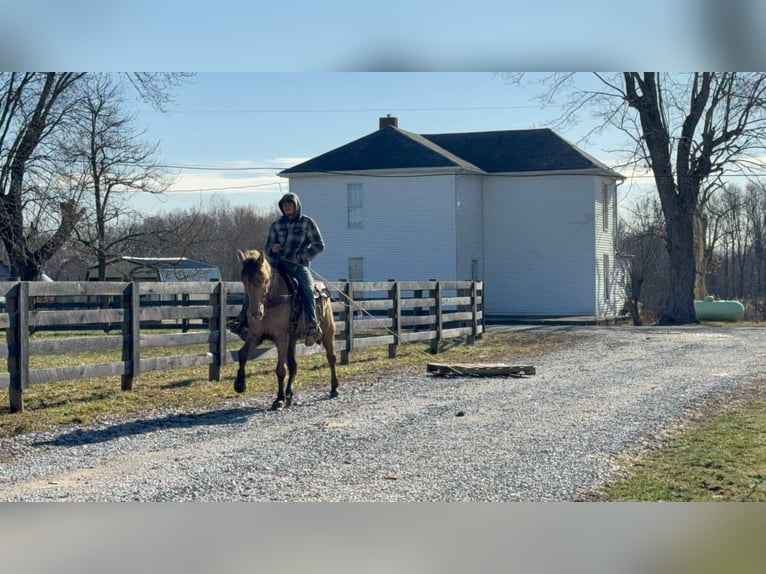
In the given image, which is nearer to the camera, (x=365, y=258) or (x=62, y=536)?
(x=62, y=536)

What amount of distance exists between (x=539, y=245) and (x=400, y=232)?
4906 mm

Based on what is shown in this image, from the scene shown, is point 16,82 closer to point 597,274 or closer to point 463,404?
point 463,404

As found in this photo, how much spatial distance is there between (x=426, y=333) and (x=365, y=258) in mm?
15347

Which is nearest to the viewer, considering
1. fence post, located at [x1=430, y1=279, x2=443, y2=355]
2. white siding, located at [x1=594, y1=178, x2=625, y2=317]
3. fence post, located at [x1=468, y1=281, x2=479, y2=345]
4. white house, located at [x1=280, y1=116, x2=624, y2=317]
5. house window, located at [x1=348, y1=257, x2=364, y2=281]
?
fence post, located at [x1=430, y1=279, x2=443, y2=355]

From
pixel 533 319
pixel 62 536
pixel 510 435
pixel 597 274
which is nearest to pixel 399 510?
pixel 62 536

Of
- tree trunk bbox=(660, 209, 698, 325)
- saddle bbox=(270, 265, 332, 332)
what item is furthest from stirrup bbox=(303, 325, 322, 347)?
tree trunk bbox=(660, 209, 698, 325)

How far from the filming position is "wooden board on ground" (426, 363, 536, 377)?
46.0 feet

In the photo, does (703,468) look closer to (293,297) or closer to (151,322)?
(293,297)

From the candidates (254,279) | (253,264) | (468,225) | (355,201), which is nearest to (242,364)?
(254,279)

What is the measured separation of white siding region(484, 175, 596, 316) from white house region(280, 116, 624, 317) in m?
0.03

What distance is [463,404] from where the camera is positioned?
1094cm

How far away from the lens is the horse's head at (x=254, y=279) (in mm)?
10156

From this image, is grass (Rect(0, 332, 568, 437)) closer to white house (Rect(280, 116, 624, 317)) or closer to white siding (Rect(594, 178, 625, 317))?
white house (Rect(280, 116, 624, 317))

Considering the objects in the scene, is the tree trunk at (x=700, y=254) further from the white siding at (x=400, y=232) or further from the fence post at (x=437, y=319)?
the fence post at (x=437, y=319)
